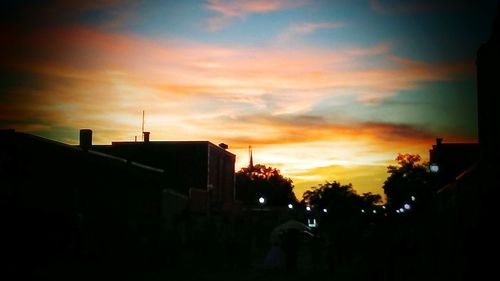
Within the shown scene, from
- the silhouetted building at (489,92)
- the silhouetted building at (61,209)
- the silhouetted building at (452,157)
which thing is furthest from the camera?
the silhouetted building at (452,157)

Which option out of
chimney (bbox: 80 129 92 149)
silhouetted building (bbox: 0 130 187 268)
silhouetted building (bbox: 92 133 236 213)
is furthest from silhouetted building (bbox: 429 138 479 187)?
silhouetted building (bbox: 0 130 187 268)

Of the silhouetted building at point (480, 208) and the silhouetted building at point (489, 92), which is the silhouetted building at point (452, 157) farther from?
the silhouetted building at point (480, 208)

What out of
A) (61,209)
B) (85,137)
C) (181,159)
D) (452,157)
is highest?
(452,157)

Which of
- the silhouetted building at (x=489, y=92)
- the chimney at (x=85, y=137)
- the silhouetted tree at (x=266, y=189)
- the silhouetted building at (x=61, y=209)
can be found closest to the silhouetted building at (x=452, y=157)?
Answer: the silhouetted building at (x=489, y=92)

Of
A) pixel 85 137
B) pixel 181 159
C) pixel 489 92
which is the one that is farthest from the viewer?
pixel 181 159

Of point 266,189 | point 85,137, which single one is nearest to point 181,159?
point 85,137

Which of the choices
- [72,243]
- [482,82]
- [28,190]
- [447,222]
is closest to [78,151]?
[28,190]

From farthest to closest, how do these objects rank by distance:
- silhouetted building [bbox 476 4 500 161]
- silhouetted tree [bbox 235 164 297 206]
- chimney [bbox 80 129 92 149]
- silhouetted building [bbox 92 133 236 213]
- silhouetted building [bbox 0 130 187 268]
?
silhouetted tree [bbox 235 164 297 206], silhouetted building [bbox 92 133 236 213], chimney [bbox 80 129 92 149], silhouetted building [bbox 476 4 500 161], silhouetted building [bbox 0 130 187 268]

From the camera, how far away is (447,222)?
14617 mm

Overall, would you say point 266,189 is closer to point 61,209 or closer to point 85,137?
point 85,137

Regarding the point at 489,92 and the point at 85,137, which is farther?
the point at 85,137

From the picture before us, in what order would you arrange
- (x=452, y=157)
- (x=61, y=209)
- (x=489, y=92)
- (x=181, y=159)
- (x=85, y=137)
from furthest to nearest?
(x=452, y=157) < (x=181, y=159) < (x=85, y=137) < (x=61, y=209) < (x=489, y=92)

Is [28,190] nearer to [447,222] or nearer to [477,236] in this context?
[447,222]

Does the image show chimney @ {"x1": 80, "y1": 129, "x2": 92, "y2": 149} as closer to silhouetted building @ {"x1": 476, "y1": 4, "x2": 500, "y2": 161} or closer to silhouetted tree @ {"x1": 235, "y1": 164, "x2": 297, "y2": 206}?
silhouetted building @ {"x1": 476, "y1": 4, "x2": 500, "y2": 161}
